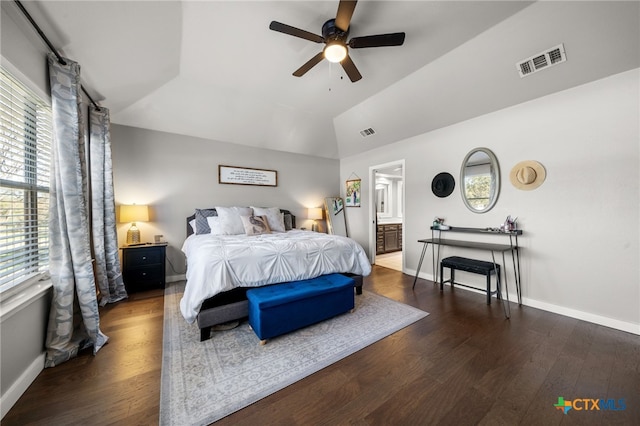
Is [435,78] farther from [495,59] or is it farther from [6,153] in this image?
[6,153]

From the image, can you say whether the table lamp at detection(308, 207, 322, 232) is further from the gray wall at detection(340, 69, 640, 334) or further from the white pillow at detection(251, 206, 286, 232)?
the gray wall at detection(340, 69, 640, 334)

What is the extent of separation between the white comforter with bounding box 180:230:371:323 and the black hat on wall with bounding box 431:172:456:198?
1780 millimetres

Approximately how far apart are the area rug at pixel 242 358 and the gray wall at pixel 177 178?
1.78m

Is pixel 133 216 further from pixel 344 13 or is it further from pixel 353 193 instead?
pixel 353 193

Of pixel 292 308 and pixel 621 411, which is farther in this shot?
pixel 292 308

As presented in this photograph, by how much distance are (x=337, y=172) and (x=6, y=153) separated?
511 cm

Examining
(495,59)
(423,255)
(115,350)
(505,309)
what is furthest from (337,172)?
(115,350)

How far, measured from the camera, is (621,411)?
140 cm

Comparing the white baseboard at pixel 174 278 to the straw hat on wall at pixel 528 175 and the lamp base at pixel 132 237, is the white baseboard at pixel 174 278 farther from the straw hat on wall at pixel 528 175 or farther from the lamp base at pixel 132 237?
the straw hat on wall at pixel 528 175

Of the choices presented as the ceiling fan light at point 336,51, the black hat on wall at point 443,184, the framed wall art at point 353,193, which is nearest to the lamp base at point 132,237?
the ceiling fan light at point 336,51

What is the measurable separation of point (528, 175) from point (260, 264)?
3.35m

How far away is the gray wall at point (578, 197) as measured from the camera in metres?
2.28

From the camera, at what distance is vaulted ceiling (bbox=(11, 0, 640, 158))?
78.8 inches

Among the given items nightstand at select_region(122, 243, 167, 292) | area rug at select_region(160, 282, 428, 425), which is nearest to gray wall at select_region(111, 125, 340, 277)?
nightstand at select_region(122, 243, 167, 292)
